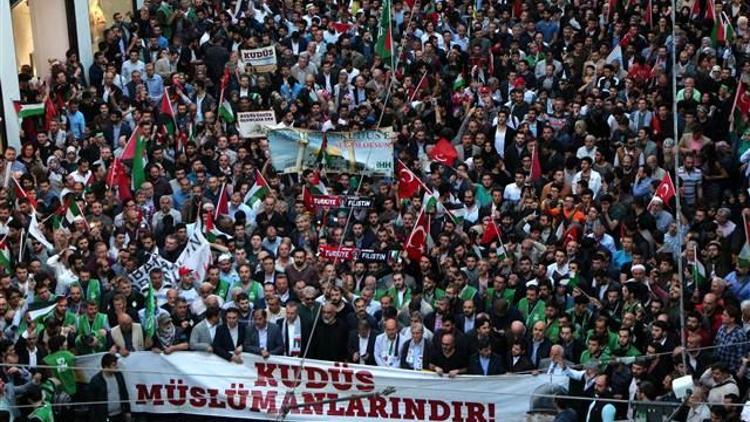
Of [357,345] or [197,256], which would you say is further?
[197,256]

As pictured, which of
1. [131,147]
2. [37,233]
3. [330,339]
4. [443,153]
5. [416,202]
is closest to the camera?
[330,339]

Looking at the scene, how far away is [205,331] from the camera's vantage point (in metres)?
21.0

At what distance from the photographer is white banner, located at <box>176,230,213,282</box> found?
2272 cm

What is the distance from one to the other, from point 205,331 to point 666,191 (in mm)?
5387

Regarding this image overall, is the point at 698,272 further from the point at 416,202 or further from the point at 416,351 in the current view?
the point at 416,202

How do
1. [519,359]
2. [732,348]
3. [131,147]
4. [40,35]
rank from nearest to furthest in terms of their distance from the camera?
[732,348] < [519,359] < [131,147] < [40,35]

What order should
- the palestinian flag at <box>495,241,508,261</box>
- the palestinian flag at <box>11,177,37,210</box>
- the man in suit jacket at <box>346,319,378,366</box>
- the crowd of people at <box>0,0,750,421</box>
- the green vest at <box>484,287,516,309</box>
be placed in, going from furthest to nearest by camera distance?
the palestinian flag at <box>11,177,37,210</box>
the palestinian flag at <box>495,241,508,261</box>
the green vest at <box>484,287,516,309</box>
the man in suit jacket at <box>346,319,378,366</box>
the crowd of people at <box>0,0,750,421</box>

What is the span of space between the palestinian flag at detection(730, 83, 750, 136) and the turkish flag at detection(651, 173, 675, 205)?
181cm

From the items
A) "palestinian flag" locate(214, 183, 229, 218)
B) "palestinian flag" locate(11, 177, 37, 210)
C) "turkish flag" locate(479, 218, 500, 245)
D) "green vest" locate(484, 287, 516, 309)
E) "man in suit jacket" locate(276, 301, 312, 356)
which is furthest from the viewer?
"palestinian flag" locate(11, 177, 37, 210)

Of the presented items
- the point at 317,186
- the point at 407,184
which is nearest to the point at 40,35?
the point at 317,186

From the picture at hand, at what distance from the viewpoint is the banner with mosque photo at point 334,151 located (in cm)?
2509

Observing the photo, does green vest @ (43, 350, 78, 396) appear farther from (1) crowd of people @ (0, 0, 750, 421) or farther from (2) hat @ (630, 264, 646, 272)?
(2) hat @ (630, 264, 646, 272)

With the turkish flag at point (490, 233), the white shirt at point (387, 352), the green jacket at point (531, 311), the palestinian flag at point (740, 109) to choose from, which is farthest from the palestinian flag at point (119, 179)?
the palestinian flag at point (740, 109)

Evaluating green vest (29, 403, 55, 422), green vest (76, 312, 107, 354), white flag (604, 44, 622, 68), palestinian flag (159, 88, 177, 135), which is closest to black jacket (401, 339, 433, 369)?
green vest (76, 312, 107, 354)
